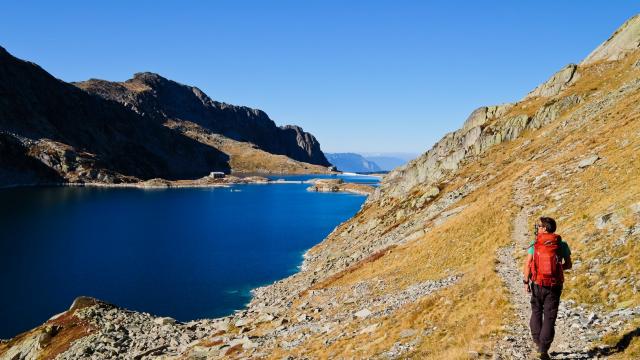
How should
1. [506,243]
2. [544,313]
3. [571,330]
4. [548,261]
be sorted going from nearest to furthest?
1. [548,261]
2. [544,313]
3. [571,330]
4. [506,243]

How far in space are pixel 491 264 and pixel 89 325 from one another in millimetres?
44733

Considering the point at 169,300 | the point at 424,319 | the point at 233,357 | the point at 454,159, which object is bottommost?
the point at 169,300

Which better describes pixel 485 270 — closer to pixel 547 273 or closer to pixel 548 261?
pixel 547 273

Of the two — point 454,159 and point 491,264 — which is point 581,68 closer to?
point 454,159

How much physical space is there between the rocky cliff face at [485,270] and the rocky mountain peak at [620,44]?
5774 mm

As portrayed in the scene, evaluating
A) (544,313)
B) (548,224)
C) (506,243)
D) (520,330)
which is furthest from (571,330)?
(506,243)

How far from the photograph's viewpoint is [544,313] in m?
15.0

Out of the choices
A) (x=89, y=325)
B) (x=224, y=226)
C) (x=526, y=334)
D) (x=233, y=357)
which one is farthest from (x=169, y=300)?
(x=224, y=226)

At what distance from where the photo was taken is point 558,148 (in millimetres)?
56375

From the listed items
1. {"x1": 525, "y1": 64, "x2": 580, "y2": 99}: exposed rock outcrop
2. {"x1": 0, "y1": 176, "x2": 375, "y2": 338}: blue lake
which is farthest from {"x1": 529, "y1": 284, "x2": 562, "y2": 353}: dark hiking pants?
{"x1": 525, "y1": 64, "x2": 580, "y2": 99}: exposed rock outcrop

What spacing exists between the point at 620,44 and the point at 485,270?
85.8 metres

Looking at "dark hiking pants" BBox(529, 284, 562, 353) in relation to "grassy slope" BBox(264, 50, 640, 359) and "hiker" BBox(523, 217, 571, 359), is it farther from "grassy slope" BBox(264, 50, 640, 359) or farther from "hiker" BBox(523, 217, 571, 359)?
"grassy slope" BBox(264, 50, 640, 359)

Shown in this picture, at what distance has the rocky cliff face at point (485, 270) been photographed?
62.7 feet

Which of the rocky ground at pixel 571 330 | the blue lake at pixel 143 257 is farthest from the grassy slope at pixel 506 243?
the blue lake at pixel 143 257
